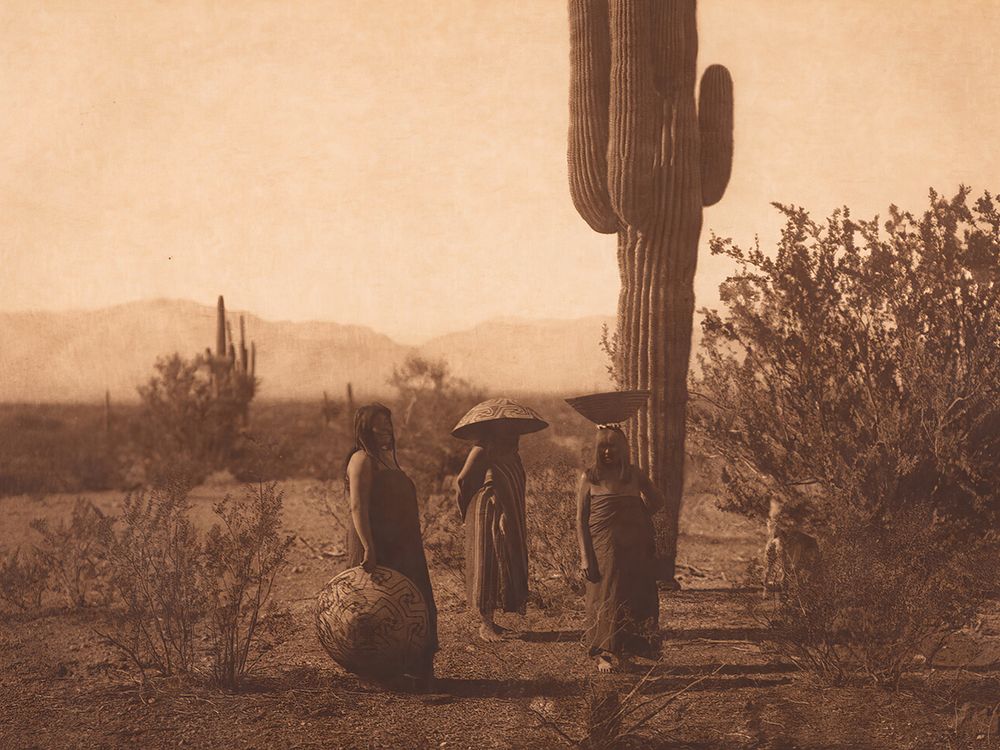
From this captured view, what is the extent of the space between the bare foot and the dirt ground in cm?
10

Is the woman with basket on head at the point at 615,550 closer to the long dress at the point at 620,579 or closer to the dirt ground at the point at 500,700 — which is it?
the long dress at the point at 620,579

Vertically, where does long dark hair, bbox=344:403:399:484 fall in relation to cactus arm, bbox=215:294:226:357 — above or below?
below

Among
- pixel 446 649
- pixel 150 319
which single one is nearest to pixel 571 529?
pixel 446 649

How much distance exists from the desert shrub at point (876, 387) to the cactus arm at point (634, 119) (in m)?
0.84

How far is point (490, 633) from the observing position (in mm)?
6953

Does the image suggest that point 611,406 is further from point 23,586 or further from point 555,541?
point 23,586

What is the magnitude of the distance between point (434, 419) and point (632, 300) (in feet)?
27.7

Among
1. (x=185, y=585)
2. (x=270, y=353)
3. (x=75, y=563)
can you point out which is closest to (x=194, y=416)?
(x=75, y=563)

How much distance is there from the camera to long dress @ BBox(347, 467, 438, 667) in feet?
18.2

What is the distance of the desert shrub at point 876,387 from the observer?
23.4ft

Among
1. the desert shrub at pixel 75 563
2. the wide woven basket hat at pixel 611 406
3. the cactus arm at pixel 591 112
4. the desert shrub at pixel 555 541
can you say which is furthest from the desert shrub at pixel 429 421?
the wide woven basket hat at pixel 611 406

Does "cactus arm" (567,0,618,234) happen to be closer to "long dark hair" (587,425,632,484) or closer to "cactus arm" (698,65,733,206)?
"cactus arm" (698,65,733,206)

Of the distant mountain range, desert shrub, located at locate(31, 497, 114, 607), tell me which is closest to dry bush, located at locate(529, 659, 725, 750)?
desert shrub, located at locate(31, 497, 114, 607)

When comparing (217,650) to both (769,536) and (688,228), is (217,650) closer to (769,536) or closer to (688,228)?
(769,536)
